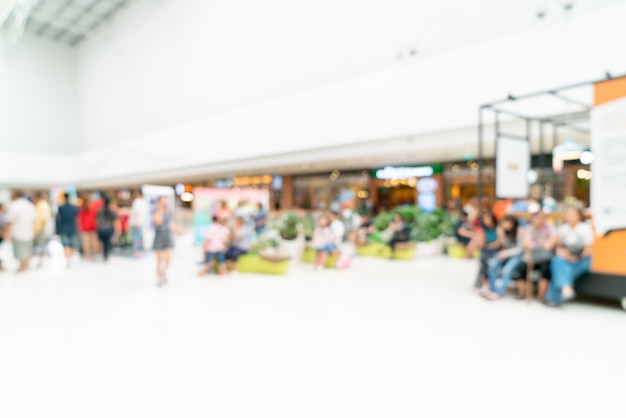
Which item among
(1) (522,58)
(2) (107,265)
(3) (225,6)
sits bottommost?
(2) (107,265)

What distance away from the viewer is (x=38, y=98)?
21.7m

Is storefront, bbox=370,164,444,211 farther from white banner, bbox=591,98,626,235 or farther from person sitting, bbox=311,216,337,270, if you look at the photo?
white banner, bbox=591,98,626,235

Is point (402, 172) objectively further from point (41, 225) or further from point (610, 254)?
point (41, 225)

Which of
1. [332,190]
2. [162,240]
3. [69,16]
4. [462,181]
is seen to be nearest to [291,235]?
[162,240]

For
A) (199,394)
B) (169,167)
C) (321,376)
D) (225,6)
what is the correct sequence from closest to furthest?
(199,394) → (321,376) → (225,6) → (169,167)

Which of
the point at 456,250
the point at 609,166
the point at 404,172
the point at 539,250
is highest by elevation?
the point at 404,172

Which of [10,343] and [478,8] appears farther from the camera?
[478,8]

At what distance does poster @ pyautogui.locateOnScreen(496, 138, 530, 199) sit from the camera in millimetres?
5852

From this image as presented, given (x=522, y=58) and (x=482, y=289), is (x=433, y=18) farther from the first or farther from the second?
(x=482, y=289)

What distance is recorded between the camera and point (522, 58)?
772 centimetres

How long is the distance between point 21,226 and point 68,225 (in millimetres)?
1135

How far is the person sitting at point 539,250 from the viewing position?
16.0 ft

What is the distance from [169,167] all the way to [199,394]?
15.2 m

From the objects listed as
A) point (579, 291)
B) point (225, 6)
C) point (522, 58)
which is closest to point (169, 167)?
point (225, 6)
